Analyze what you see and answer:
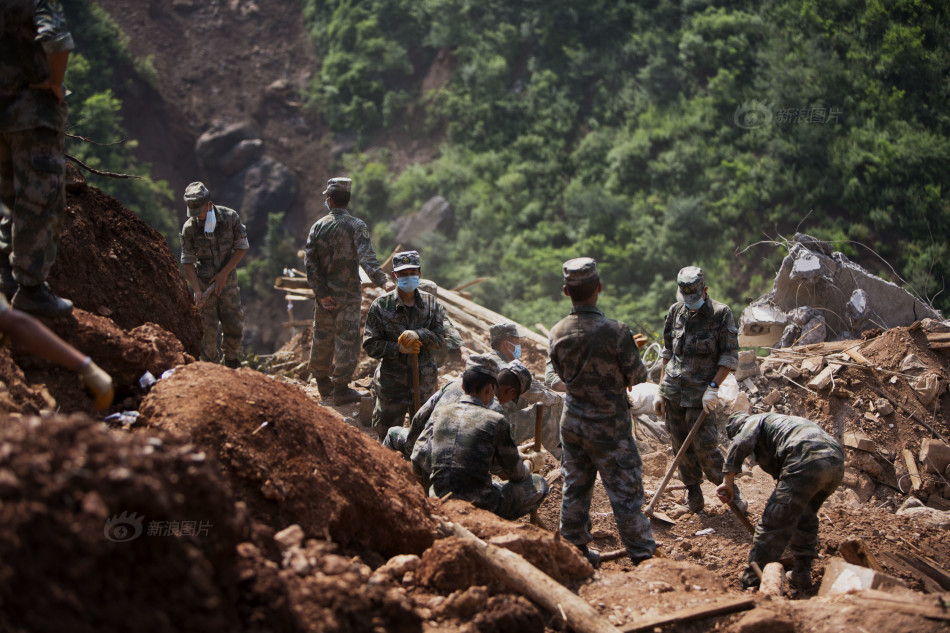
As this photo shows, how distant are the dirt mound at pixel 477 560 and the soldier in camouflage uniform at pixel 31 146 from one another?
2415 mm

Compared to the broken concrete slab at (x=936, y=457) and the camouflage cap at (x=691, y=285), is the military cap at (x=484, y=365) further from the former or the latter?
the broken concrete slab at (x=936, y=457)

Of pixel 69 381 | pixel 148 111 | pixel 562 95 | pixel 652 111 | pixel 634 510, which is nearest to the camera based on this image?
pixel 69 381

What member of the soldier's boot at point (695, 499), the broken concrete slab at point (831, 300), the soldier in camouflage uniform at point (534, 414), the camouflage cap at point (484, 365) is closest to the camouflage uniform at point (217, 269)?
the soldier in camouflage uniform at point (534, 414)

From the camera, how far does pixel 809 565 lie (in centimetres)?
541

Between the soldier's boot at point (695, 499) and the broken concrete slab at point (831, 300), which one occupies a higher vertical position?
the broken concrete slab at point (831, 300)

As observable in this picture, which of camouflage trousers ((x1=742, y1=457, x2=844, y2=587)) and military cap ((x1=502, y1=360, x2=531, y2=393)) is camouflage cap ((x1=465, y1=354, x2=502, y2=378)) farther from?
camouflage trousers ((x1=742, y1=457, x2=844, y2=587))

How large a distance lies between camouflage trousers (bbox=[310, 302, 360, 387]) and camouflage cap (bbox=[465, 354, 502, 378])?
2.55 metres

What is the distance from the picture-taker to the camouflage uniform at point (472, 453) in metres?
4.88

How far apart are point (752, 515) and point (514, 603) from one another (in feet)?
12.9

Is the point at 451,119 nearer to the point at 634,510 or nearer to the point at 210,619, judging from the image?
the point at 634,510

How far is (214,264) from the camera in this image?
766 centimetres

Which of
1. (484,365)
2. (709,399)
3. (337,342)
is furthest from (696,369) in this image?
(337,342)

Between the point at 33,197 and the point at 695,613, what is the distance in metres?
4.11

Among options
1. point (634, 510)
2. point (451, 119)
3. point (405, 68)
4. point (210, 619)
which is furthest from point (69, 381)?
point (405, 68)
